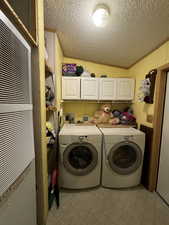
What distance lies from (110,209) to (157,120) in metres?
1.41

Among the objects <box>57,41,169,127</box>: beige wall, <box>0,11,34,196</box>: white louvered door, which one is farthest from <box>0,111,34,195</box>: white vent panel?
<box>57,41,169,127</box>: beige wall

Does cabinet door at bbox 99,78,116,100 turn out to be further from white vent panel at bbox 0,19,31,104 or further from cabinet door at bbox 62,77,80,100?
white vent panel at bbox 0,19,31,104

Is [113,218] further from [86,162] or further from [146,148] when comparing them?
[146,148]

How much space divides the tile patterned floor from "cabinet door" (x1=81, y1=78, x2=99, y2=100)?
1.67m

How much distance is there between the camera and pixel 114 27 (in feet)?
4.64

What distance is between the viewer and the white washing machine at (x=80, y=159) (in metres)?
1.72

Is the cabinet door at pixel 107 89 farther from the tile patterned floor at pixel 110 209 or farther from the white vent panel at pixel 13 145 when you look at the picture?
the white vent panel at pixel 13 145

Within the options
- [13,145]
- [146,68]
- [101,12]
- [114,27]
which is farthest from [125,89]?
[13,145]

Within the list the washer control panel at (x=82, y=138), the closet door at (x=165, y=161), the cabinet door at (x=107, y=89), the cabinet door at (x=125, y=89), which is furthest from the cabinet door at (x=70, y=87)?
the closet door at (x=165, y=161)

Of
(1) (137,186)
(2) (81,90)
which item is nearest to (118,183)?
(1) (137,186)

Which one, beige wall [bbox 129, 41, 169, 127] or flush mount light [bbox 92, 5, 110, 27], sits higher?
flush mount light [bbox 92, 5, 110, 27]

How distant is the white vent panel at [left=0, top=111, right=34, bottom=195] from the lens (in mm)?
581

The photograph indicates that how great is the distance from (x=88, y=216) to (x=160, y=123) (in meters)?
1.61

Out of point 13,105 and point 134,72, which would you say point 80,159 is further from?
point 134,72
